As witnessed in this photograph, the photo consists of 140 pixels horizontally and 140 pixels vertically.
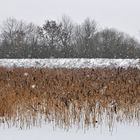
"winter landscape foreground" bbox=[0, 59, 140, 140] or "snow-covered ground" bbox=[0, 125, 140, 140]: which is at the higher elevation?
"winter landscape foreground" bbox=[0, 59, 140, 140]

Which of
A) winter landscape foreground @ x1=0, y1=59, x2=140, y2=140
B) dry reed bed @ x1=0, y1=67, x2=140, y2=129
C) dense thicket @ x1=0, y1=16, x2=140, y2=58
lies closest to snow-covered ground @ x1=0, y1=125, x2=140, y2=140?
winter landscape foreground @ x1=0, y1=59, x2=140, y2=140

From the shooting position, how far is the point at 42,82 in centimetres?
914

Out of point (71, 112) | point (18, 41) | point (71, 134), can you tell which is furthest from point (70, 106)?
point (18, 41)

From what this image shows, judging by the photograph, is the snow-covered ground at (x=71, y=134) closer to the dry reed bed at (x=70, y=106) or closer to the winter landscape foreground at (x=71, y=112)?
the winter landscape foreground at (x=71, y=112)

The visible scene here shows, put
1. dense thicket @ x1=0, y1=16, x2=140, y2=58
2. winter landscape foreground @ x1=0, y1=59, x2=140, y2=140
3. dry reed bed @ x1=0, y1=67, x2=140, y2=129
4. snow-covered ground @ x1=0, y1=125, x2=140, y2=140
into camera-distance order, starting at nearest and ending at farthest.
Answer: snow-covered ground @ x1=0, y1=125, x2=140, y2=140, winter landscape foreground @ x1=0, y1=59, x2=140, y2=140, dry reed bed @ x1=0, y1=67, x2=140, y2=129, dense thicket @ x1=0, y1=16, x2=140, y2=58

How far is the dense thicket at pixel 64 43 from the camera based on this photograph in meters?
43.0

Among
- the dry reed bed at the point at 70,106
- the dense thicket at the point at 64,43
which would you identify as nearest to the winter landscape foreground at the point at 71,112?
the dry reed bed at the point at 70,106

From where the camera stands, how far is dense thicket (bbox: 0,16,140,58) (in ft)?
141

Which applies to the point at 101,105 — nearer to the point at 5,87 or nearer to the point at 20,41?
the point at 5,87

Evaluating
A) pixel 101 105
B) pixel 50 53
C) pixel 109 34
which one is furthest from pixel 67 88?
pixel 109 34

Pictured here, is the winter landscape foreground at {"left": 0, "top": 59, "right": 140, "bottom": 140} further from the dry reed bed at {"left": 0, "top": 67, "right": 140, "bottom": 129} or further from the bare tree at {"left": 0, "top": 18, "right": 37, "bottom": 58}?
the bare tree at {"left": 0, "top": 18, "right": 37, "bottom": 58}

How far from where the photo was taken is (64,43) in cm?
5106

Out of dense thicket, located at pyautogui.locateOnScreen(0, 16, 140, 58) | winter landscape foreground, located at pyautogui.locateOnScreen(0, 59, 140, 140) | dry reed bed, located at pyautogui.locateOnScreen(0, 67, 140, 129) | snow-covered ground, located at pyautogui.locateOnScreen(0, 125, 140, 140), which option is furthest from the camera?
dense thicket, located at pyautogui.locateOnScreen(0, 16, 140, 58)

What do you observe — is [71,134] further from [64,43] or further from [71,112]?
[64,43]
